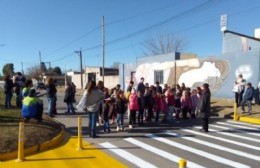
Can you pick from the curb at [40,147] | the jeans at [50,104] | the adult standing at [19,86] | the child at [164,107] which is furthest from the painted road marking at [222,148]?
the adult standing at [19,86]

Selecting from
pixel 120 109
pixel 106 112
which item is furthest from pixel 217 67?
pixel 106 112

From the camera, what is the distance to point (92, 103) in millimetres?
11750

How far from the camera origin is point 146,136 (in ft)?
40.1

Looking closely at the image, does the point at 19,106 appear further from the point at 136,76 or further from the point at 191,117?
the point at 136,76

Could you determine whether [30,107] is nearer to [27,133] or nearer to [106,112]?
[27,133]

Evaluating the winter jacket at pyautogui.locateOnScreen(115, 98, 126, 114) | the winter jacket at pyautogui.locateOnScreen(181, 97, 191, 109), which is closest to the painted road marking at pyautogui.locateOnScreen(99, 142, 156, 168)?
the winter jacket at pyautogui.locateOnScreen(115, 98, 126, 114)

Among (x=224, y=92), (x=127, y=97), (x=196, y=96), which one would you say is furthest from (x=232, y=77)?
(x=127, y=97)

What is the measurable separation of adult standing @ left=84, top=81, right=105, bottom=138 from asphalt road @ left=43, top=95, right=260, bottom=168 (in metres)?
0.45

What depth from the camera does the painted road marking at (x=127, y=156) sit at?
8.61 metres

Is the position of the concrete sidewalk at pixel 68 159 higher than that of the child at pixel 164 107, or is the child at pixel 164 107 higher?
the child at pixel 164 107

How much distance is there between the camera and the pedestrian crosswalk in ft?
28.9

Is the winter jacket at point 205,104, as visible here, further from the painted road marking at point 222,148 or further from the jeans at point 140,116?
the jeans at point 140,116

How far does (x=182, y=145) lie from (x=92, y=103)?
10.8 ft

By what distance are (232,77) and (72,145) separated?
14.2m
